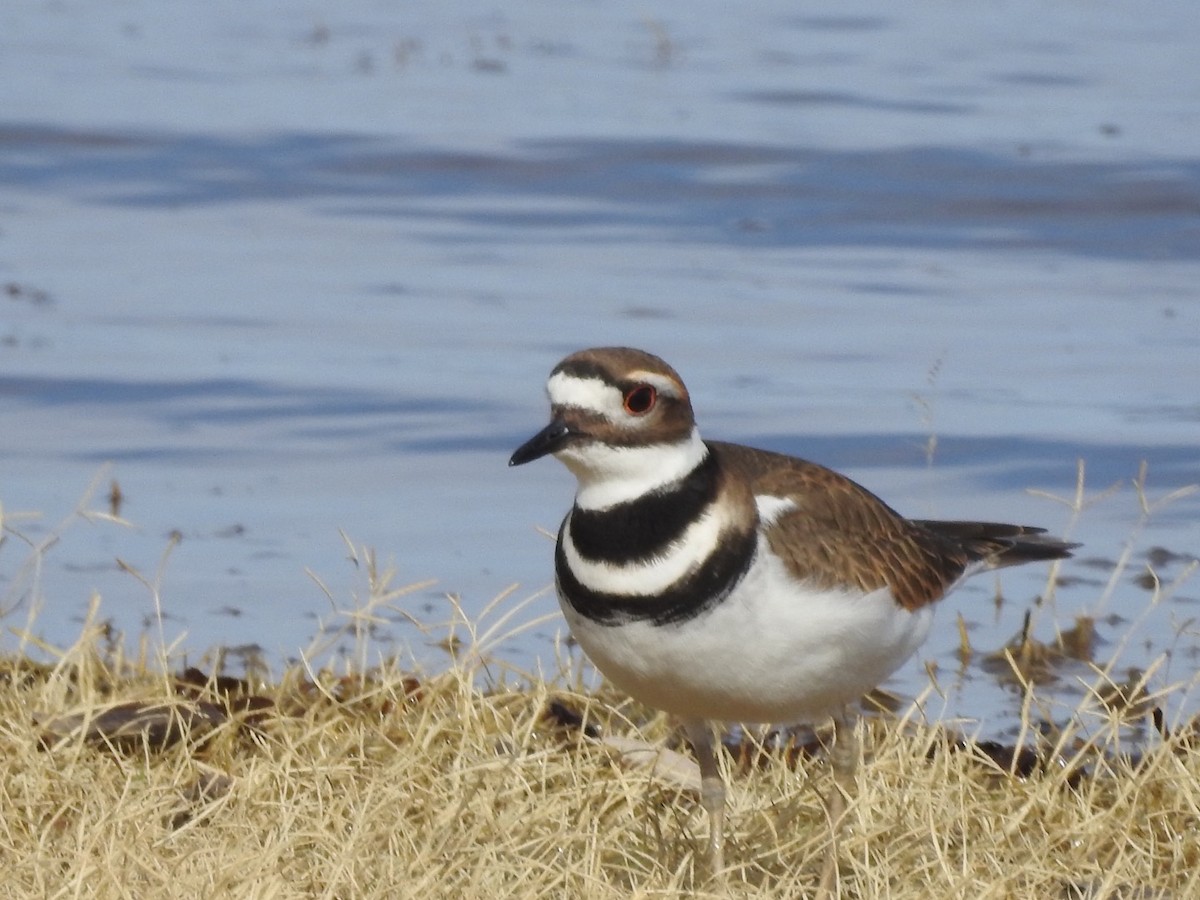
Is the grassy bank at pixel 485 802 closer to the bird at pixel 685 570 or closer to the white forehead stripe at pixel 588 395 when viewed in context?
the bird at pixel 685 570

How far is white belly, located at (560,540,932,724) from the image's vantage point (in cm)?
402

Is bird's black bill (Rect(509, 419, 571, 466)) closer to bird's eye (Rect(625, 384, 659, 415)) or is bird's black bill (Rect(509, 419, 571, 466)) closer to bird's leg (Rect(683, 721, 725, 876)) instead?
bird's eye (Rect(625, 384, 659, 415))

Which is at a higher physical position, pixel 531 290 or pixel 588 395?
pixel 588 395

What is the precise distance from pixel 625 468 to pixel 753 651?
0.40m

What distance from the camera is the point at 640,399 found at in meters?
4.05

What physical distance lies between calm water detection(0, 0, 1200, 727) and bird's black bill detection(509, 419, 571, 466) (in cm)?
174

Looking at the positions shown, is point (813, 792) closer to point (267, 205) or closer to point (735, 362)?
point (735, 362)

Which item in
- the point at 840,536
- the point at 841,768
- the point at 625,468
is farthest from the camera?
the point at 841,768

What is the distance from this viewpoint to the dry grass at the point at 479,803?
13.7ft

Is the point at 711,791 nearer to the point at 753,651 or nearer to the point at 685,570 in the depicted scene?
the point at 753,651

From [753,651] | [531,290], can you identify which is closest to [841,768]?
[753,651]

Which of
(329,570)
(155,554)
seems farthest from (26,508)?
(329,570)

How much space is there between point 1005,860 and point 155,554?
3.43 metres

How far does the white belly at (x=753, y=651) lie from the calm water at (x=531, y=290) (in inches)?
63.5
